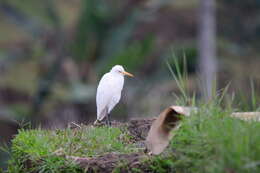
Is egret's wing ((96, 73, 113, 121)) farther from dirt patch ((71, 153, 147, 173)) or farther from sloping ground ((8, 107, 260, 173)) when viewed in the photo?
dirt patch ((71, 153, 147, 173))

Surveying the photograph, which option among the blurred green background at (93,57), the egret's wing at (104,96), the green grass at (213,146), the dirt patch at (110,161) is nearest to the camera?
the green grass at (213,146)

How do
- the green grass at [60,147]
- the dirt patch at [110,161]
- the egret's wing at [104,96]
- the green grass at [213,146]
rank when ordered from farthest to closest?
the egret's wing at [104,96] < the green grass at [60,147] < the dirt patch at [110,161] < the green grass at [213,146]

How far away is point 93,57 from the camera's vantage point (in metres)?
17.6

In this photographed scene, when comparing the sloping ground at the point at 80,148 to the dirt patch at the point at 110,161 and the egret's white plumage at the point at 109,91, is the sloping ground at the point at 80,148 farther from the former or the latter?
the egret's white plumage at the point at 109,91

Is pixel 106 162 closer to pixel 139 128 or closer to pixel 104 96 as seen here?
pixel 139 128

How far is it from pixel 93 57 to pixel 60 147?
11913mm

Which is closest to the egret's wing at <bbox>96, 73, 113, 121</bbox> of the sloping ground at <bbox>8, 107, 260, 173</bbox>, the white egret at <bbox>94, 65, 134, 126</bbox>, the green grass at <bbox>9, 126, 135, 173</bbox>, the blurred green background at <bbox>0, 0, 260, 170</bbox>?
the white egret at <bbox>94, 65, 134, 126</bbox>

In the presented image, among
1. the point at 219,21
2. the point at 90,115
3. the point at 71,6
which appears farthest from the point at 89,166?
the point at 71,6

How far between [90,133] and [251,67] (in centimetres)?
1730

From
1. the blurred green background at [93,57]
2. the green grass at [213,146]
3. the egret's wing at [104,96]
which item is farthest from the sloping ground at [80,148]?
the blurred green background at [93,57]

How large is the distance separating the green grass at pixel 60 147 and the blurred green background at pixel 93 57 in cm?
610

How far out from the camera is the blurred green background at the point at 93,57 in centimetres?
1631

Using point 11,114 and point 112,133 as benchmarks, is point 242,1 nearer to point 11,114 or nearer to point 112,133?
point 11,114

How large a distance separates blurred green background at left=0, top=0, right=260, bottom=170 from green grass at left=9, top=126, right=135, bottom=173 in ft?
20.0
